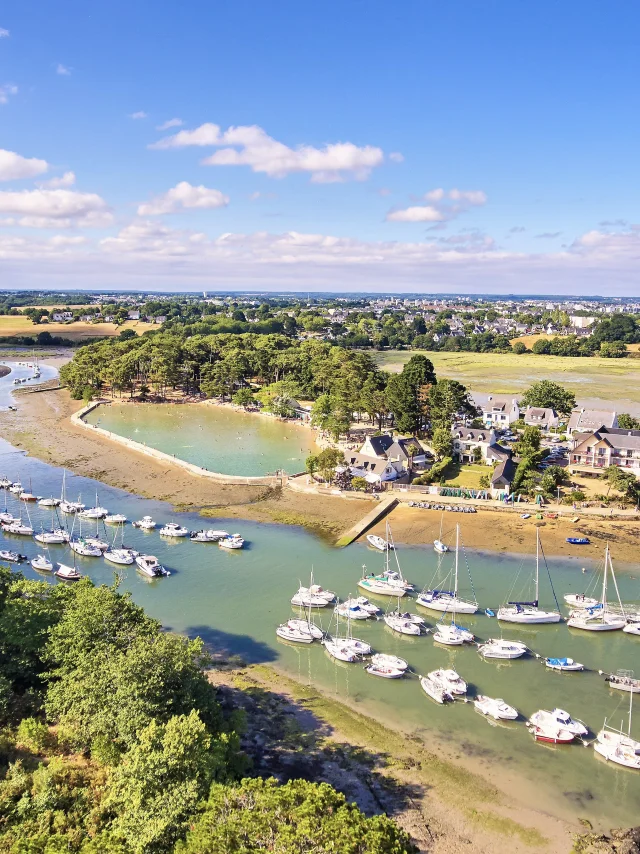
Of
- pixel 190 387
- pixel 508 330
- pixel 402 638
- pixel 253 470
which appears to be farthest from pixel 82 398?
pixel 508 330

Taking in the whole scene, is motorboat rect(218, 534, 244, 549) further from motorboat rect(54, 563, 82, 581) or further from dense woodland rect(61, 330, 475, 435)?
dense woodland rect(61, 330, 475, 435)

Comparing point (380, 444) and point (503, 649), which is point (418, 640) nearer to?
point (503, 649)

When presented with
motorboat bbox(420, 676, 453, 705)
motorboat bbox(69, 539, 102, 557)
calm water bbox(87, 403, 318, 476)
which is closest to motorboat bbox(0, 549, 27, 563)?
motorboat bbox(69, 539, 102, 557)

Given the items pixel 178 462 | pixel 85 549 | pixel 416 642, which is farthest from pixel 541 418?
pixel 85 549

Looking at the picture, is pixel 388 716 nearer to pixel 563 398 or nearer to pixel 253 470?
pixel 253 470

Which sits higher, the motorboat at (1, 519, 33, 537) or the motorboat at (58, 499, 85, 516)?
the motorboat at (58, 499, 85, 516)

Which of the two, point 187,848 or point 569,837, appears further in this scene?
point 569,837

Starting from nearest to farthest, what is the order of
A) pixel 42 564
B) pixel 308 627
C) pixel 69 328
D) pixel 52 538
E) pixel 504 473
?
pixel 308 627, pixel 42 564, pixel 52 538, pixel 504 473, pixel 69 328
